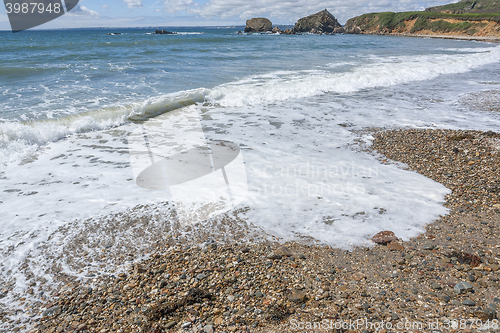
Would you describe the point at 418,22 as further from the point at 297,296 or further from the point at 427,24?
the point at 297,296

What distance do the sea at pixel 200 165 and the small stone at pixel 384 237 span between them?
4.0 inches

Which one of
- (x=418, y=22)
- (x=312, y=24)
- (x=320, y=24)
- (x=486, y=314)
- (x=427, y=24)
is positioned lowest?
(x=486, y=314)

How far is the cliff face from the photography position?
52209 millimetres

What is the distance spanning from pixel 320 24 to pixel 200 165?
305 ft

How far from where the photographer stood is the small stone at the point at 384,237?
334cm

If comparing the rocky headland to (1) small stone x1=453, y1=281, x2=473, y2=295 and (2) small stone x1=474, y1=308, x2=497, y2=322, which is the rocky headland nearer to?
(1) small stone x1=453, y1=281, x2=473, y2=295


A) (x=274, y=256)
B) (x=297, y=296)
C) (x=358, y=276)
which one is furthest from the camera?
Result: (x=274, y=256)

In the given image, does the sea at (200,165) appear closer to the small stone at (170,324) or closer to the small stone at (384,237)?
the small stone at (384,237)

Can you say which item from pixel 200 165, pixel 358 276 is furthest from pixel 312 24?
pixel 358 276

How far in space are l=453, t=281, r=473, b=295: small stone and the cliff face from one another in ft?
215

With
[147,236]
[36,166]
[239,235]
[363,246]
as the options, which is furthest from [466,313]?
[36,166]

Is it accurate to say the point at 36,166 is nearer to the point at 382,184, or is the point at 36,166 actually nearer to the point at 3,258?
the point at 3,258

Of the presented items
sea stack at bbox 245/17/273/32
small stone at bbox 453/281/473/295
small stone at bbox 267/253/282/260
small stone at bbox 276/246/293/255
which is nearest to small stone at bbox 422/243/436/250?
small stone at bbox 453/281/473/295

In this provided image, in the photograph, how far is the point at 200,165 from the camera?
5375mm
